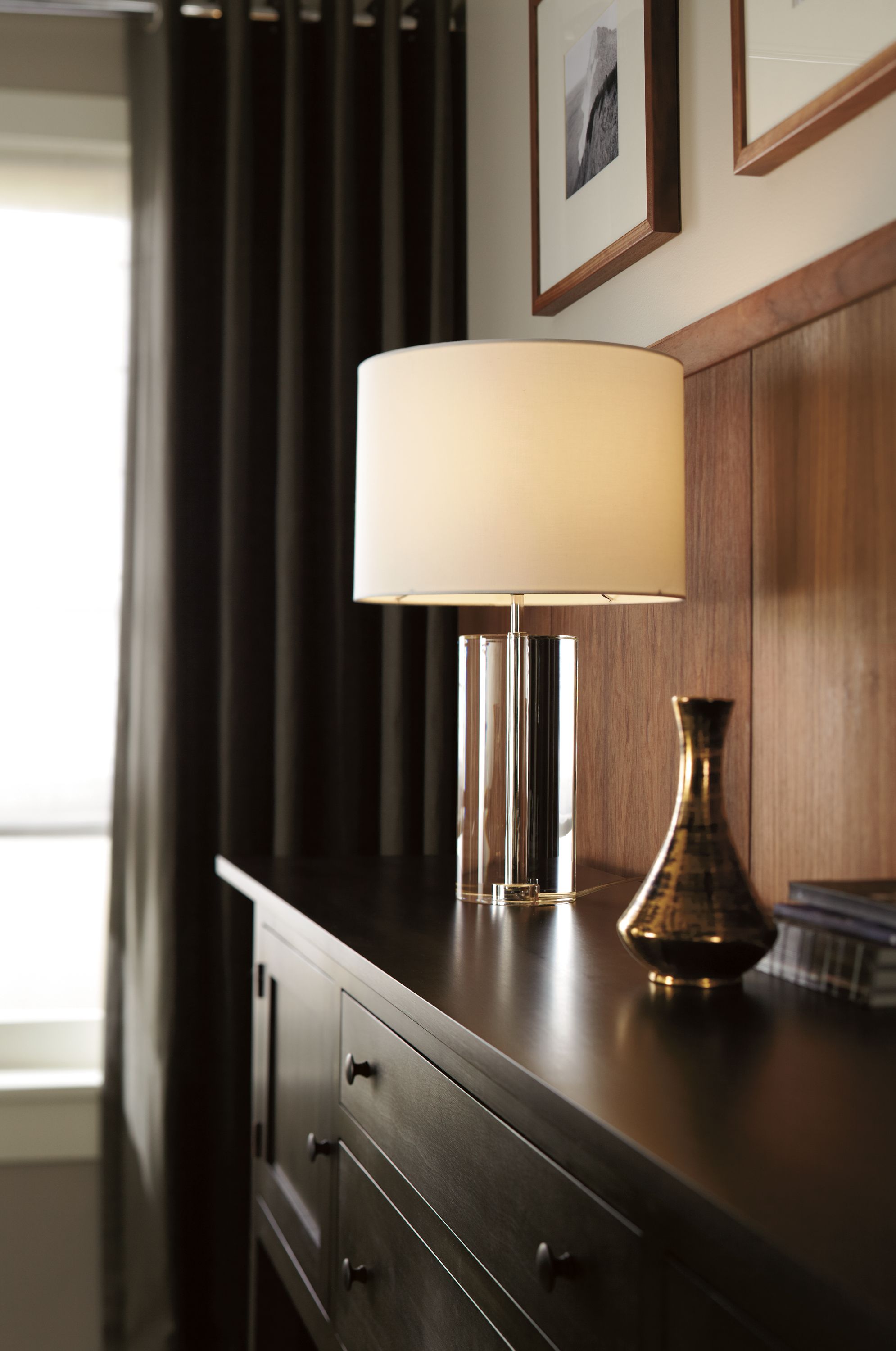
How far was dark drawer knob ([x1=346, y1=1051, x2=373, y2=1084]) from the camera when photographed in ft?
3.72

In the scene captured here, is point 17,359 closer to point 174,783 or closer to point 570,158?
point 174,783

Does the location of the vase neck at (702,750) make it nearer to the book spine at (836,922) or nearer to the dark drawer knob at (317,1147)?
the book spine at (836,922)

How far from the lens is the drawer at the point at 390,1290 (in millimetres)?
912

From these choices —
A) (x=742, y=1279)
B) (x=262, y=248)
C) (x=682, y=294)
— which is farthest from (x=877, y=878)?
(x=262, y=248)

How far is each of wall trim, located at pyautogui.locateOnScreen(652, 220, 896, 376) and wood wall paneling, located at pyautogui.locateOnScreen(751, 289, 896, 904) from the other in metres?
0.01

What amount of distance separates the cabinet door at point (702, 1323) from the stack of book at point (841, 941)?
304 millimetres

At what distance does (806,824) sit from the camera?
115 cm

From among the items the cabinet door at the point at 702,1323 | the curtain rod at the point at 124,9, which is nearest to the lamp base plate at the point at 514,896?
the cabinet door at the point at 702,1323

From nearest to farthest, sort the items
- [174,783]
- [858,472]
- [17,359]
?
[858,472]
[174,783]
[17,359]

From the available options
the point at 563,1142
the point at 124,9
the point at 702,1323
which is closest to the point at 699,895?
the point at 563,1142

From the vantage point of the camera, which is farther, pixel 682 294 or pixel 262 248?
pixel 262 248

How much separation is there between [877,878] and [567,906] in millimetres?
354

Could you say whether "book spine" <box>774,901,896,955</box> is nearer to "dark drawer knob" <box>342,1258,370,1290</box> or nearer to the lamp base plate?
the lamp base plate

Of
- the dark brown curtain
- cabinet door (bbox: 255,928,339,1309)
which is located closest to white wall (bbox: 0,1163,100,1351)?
the dark brown curtain
